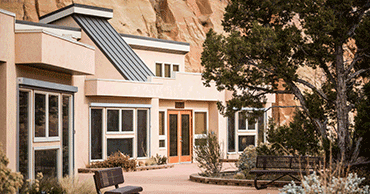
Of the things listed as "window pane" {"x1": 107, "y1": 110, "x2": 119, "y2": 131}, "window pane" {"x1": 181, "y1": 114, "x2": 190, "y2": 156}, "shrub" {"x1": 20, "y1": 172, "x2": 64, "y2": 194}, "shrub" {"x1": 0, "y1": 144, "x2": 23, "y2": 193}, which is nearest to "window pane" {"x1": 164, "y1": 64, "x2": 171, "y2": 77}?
"window pane" {"x1": 181, "y1": 114, "x2": 190, "y2": 156}

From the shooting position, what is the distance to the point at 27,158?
10.9 meters

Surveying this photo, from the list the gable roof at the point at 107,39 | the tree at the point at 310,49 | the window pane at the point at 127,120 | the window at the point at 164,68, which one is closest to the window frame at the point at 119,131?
the window pane at the point at 127,120

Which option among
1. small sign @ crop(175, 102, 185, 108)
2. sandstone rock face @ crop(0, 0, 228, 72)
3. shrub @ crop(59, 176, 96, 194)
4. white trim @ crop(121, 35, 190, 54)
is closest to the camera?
shrub @ crop(59, 176, 96, 194)

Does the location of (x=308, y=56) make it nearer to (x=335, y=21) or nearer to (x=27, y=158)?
(x=335, y=21)

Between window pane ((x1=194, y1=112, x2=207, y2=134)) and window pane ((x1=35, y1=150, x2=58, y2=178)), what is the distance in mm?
12700

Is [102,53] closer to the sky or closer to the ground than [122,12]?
closer to the ground

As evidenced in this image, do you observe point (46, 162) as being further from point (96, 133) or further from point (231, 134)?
point (231, 134)

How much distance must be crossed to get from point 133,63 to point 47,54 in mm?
12343

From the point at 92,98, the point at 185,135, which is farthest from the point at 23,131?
the point at 185,135

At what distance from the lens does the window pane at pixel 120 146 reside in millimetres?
20453

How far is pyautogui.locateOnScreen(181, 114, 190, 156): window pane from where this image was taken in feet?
78.4

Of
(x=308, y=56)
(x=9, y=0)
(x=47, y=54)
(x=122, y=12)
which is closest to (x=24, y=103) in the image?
(x=47, y=54)

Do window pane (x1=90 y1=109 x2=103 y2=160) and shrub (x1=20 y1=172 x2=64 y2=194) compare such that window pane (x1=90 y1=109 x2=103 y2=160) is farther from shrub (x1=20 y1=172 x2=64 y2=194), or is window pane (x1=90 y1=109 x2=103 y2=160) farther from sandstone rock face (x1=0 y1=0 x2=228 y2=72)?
sandstone rock face (x1=0 y1=0 x2=228 y2=72)

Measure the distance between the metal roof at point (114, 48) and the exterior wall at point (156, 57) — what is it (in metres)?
2.05
